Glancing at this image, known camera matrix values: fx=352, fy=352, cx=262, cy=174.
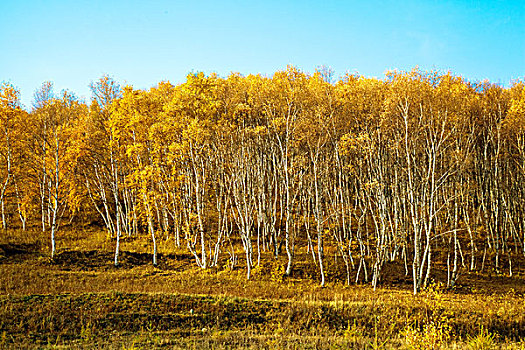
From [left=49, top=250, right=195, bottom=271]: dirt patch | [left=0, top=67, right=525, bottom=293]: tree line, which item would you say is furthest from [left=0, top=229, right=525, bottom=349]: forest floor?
[left=0, top=67, right=525, bottom=293]: tree line

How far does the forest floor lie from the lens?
34.4 feet

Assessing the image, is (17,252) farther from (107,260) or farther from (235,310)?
(235,310)

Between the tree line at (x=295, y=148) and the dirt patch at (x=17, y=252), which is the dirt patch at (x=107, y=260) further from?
the dirt patch at (x=17, y=252)

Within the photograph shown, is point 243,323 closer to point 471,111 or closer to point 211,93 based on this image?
point 211,93

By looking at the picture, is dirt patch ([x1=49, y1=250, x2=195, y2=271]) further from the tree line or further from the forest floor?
the tree line

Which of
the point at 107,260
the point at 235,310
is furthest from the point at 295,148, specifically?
the point at 107,260

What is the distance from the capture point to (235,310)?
44.9 ft

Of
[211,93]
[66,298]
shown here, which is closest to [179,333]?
[66,298]

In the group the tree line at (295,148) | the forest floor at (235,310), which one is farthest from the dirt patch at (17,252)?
the tree line at (295,148)

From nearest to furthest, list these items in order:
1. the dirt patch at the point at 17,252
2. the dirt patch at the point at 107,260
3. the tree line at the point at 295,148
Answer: the tree line at the point at 295,148, the dirt patch at the point at 107,260, the dirt patch at the point at 17,252

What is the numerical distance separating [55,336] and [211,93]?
50.0ft

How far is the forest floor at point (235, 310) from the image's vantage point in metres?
10.5

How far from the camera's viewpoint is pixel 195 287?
17859 millimetres

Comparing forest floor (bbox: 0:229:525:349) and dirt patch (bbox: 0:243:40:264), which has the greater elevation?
dirt patch (bbox: 0:243:40:264)
